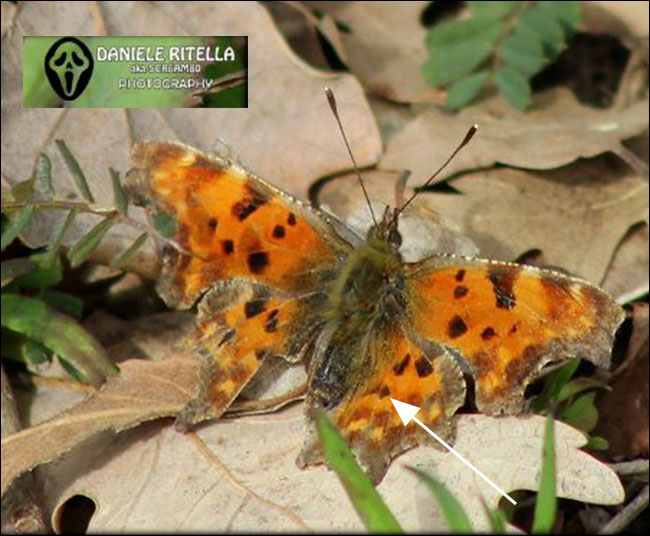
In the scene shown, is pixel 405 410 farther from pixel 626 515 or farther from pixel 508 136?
pixel 508 136

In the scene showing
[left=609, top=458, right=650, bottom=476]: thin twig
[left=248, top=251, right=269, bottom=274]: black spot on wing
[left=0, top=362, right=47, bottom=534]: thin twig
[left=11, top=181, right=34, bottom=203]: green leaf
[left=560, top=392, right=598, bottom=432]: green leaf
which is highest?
[left=11, top=181, right=34, bottom=203]: green leaf

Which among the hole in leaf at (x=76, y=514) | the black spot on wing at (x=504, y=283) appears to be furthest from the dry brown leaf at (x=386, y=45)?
the hole in leaf at (x=76, y=514)

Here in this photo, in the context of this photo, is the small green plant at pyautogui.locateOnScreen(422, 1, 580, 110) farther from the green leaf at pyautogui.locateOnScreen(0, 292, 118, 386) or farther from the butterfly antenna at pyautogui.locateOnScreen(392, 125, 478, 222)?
the green leaf at pyautogui.locateOnScreen(0, 292, 118, 386)

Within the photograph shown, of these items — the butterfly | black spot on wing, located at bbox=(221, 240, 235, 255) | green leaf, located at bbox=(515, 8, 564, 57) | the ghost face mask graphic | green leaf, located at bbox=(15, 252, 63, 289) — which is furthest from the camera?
green leaf, located at bbox=(515, 8, 564, 57)

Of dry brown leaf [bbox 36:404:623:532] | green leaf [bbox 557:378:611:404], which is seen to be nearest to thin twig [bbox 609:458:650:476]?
green leaf [bbox 557:378:611:404]

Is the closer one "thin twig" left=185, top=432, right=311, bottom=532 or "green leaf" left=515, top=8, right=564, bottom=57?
"thin twig" left=185, top=432, right=311, bottom=532

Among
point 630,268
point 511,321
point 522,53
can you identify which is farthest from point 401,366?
point 522,53

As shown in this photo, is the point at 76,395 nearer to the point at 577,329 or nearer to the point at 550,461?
the point at 577,329
